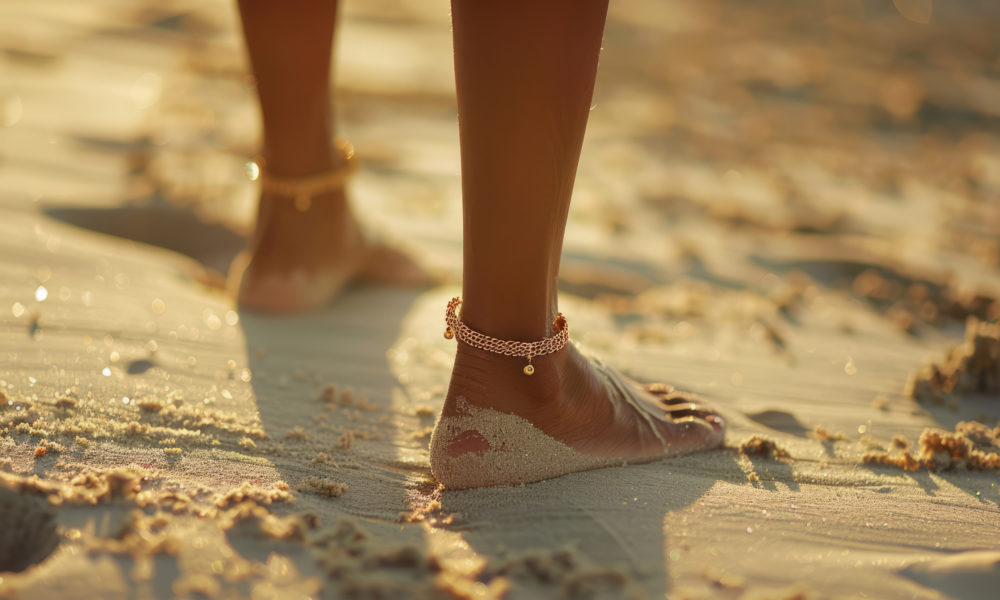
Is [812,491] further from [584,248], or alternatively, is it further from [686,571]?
[584,248]

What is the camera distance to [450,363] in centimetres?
193

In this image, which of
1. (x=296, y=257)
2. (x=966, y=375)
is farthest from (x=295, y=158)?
(x=966, y=375)

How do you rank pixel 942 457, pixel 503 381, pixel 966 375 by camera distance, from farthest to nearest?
pixel 966 375
pixel 942 457
pixel 503 381

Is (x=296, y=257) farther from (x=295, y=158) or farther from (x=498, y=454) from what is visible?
(x=498, y=454)

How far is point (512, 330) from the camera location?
1342 millimetres

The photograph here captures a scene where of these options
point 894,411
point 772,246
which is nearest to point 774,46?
point 772,246

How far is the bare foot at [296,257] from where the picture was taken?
85.4 inches

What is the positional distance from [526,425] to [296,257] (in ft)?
3.62

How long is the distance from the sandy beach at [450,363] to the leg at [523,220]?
96 mm

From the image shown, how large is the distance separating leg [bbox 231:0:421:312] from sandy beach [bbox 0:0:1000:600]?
11 cm

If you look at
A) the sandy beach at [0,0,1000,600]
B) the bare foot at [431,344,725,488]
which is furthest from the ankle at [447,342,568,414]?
the sandy beach at [0,0,1000,600]

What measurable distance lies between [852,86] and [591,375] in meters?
A: 5.58

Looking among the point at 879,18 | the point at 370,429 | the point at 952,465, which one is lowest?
the point at 370,429

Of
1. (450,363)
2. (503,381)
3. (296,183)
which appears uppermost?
(296,183)
